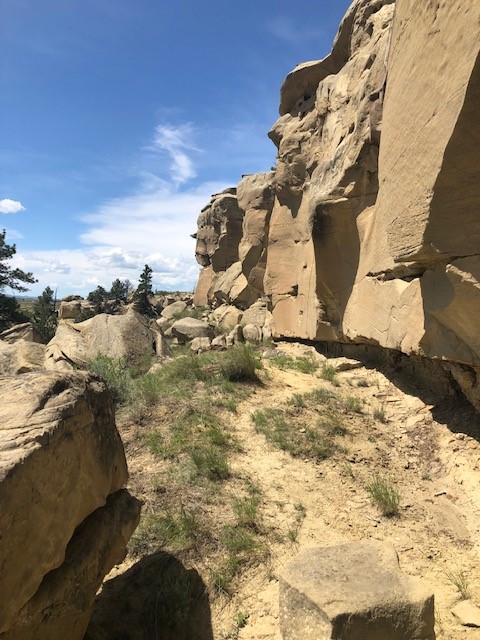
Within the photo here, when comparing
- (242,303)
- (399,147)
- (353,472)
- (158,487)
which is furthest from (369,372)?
(242,303)

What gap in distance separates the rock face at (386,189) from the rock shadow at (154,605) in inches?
147

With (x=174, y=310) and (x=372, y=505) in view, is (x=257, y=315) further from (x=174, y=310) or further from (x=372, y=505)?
(x=174, y=310)

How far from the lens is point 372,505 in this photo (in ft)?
14.8

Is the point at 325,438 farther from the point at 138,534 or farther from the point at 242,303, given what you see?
the point at 242,303

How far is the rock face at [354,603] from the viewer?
2.38m

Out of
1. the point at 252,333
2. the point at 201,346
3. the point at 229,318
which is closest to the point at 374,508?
the point at 201,346

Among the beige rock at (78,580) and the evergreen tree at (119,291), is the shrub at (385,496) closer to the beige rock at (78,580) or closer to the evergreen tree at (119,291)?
the beige rock at (78,580)

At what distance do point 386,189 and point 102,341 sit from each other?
8.96 m

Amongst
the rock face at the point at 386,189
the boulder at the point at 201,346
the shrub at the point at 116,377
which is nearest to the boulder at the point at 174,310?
the boulder at the point at 201,346

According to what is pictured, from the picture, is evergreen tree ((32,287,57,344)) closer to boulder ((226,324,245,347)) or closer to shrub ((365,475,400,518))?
boulder ((226,324,245,347))

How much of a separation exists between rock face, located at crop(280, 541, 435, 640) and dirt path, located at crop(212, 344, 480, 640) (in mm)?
664

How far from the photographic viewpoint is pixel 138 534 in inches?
165

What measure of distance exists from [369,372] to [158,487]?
15.9 feet

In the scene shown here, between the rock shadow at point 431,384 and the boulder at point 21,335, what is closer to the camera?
the rock shadow at point 431,384
